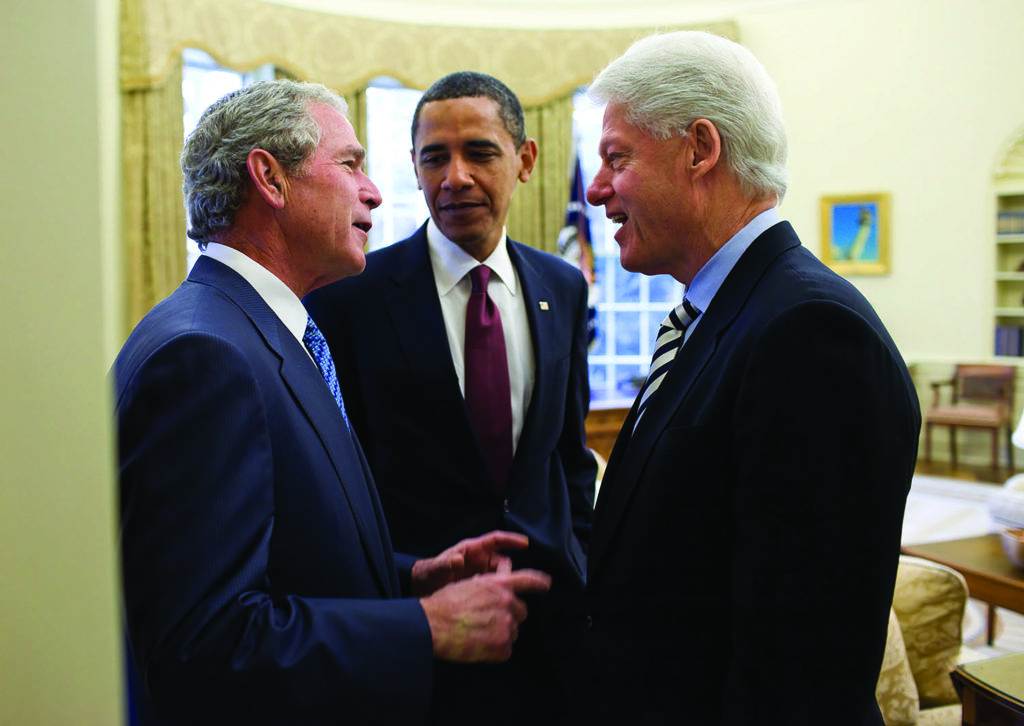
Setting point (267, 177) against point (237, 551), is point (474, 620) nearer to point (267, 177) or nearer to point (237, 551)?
point (237, 551)

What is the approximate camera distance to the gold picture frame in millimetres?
8555

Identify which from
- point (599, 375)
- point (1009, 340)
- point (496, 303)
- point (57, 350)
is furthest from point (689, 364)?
point (1009, 340)

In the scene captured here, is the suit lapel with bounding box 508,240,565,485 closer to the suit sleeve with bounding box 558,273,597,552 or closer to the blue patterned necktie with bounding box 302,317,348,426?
the suit sleeve with bounding box 558,273,597,552

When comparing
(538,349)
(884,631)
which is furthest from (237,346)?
(538,349)

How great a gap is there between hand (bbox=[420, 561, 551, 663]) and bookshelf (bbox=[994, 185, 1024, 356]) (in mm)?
8279

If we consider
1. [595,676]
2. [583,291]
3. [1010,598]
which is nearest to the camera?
[595,676]

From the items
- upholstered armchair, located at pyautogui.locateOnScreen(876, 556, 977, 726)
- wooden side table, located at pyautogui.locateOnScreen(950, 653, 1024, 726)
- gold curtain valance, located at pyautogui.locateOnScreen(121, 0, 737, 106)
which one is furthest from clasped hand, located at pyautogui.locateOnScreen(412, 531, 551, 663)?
gold curtain valance, located at pyautogui.locateOnScreen(121, 0, 737, 106)

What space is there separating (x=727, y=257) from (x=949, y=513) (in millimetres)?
6737

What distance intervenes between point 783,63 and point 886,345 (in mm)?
8495

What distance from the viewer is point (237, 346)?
47.6 inches

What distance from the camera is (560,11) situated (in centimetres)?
838

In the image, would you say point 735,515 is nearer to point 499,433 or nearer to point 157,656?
point 157,656

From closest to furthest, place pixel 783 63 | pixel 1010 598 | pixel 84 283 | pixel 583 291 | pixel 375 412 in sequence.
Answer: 1. pixel 84 283
2. pixel 375 412
3. pixel 583 291
4. pixel 1010 598
5. pixel 783 63

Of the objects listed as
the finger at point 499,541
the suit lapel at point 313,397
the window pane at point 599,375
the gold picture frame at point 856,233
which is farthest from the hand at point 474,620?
the gold picture frame at point 856,233
